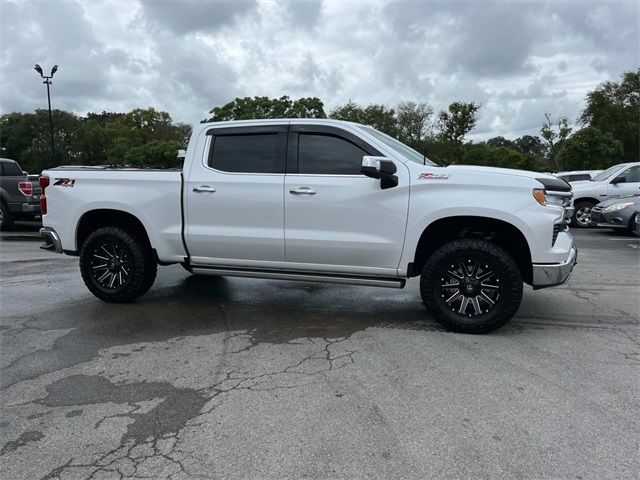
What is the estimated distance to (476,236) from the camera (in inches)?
204

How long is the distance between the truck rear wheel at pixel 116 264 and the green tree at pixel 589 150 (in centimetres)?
3221

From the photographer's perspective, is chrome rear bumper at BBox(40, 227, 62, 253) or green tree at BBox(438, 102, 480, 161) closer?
chrome rear bumper at BBox(40, 227, 62, 253)

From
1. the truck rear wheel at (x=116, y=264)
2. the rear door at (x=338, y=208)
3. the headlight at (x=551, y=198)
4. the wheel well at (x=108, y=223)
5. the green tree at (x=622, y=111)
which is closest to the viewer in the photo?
the headlight at (x=551, y=198)

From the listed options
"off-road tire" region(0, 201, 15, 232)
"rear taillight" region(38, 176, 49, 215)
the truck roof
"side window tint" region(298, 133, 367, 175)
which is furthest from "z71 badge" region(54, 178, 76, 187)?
"off-road tire" region(0, 201, 15, 232)

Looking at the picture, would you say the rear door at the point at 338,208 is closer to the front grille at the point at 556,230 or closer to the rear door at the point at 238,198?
the rear door at the point at 238,198

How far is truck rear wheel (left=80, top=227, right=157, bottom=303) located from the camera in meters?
5.91

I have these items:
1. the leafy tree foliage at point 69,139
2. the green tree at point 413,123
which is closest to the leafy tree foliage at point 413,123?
the green tree at point 413,123

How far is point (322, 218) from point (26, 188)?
36.3ft

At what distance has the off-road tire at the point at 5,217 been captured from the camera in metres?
13.8

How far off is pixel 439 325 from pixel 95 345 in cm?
329

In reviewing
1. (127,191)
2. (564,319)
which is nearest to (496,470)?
(564,319)

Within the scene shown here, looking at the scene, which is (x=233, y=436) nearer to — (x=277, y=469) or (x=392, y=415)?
(x=277, y=469)

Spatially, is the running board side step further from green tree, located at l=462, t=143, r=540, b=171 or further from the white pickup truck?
green tree, located at l=462, t=143, r=540, b=171

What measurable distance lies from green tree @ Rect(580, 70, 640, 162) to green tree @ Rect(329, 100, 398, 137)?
16153mm
